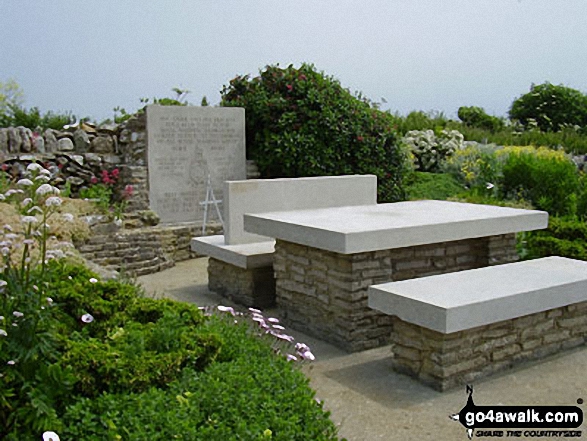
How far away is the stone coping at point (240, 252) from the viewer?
679 cm

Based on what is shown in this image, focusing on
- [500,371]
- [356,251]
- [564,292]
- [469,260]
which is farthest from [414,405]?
[469,260]

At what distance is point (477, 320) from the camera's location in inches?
182

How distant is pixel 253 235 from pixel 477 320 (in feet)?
11.4

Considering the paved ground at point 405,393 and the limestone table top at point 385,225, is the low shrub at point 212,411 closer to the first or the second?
the paved ground at point 405,393

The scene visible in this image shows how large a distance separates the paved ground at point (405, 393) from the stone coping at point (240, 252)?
1318 millimetres

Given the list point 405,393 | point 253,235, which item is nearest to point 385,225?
point 405,393

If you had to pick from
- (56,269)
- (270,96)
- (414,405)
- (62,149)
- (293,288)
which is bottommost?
(414,405)

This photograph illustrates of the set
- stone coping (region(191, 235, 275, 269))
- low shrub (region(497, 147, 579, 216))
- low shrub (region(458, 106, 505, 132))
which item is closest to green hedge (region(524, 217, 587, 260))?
low shrub (region(497, 147, 579, 216))

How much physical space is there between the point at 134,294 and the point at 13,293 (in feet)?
3.91

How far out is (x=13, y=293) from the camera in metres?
3.61

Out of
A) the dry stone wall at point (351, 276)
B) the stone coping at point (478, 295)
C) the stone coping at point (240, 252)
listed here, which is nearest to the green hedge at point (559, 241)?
the dry stone wall at point (351, 276)

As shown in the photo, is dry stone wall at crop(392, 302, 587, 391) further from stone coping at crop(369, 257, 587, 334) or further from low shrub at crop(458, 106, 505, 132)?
low shrub at crop(458, 106, 505, 132)

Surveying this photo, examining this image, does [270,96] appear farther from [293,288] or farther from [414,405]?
[414,405]

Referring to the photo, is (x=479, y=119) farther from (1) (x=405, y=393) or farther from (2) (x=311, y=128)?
(1) (x=405, y=393)
